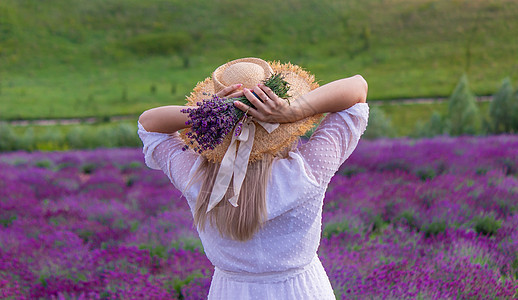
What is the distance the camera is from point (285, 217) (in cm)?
175

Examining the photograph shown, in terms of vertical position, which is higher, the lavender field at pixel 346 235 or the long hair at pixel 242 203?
the long hair at pixel 242 203

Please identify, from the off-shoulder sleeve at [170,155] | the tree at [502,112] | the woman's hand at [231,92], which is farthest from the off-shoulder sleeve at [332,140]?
the tree at [502,112]

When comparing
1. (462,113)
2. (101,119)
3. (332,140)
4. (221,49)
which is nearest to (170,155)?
(332,140)

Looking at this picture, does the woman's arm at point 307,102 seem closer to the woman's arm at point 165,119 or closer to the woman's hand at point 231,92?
the woman's hand at point 231,92

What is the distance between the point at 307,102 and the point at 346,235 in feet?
8.60

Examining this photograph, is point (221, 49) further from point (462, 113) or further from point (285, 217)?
point (285, 217)

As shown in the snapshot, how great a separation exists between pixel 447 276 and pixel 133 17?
163 feet

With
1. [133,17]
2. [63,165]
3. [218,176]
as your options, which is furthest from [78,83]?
[218,176]

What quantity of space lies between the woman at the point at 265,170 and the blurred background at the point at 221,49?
23.5 meters

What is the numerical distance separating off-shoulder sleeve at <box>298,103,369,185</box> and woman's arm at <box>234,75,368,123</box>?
0.04 meters

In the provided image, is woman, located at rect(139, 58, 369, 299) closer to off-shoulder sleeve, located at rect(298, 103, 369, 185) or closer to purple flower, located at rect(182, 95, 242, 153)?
off-shoulder sleeve, located at rect(298, 103, 369, 185)

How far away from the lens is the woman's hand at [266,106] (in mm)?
1582

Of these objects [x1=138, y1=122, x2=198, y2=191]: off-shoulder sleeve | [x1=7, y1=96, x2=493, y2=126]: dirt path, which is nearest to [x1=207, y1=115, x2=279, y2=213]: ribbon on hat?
[x1=138, y1=122, x2=198, y2=191]: off-shoulder sleeve

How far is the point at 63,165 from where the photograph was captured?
344 inches
